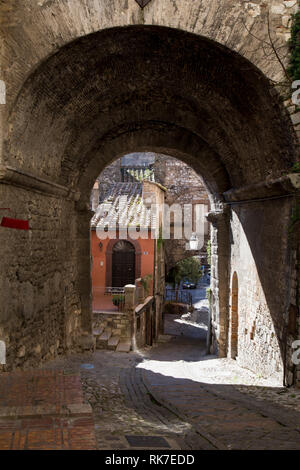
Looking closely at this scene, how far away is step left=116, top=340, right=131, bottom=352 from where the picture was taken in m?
12.7

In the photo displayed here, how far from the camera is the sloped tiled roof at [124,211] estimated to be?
59.3 feet

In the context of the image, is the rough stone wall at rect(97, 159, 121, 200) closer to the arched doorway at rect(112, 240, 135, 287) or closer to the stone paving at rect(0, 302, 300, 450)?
the arched doorway at rect(112, 240, 135, 287)

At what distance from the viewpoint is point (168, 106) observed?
27.1 ft

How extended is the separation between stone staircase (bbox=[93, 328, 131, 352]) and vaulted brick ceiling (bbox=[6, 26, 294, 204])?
17.8 feet

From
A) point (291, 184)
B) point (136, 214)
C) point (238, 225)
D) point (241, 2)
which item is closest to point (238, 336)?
point (238, 225)

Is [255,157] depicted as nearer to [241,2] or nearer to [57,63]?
[241,2]

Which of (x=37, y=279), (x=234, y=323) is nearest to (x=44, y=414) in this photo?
(x=37, y=279)

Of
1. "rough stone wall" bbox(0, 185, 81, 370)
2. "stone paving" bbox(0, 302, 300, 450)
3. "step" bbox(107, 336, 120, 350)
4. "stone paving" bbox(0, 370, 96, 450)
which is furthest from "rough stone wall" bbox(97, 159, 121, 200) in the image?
"stone paving" bbox(0, 370, 96, 450)

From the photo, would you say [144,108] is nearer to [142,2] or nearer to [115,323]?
[142,2]

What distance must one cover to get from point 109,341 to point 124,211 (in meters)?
7.10

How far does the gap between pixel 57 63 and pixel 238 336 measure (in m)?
6.44

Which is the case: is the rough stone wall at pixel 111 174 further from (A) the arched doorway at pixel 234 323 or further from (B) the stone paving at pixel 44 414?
(B) the stone paving at pixel 44 414

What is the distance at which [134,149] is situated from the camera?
10141mm

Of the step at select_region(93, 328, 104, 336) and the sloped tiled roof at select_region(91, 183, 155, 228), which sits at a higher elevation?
the sloped tiled roof at select_region(91, 183, 155, 228)
